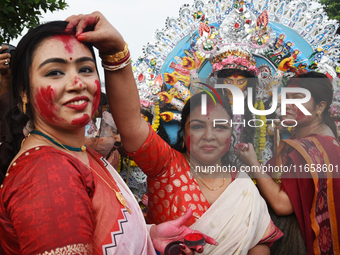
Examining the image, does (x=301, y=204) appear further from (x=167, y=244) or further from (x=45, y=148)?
(x=45, y=148)

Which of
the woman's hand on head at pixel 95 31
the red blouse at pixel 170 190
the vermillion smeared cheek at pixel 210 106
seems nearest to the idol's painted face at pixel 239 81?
the vermillion smeared cheek at pixel 210 106

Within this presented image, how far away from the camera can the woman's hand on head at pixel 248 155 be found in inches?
104

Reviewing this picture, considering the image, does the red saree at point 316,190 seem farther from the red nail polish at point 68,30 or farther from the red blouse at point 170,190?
the red nail polish at point 68,30

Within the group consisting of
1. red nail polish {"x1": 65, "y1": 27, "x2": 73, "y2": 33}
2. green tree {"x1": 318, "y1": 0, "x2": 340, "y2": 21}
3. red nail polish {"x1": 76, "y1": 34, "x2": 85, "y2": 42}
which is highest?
green tree {"x1": 318, "y1": 0, "x2": 340, "y2": 21}

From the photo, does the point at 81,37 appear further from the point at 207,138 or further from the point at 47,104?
the point at 207,138

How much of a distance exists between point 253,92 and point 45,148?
2191mm

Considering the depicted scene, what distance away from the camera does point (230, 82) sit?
283cm

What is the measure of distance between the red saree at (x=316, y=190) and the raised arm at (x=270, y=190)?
5cm

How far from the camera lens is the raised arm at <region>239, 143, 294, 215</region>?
8.16ft

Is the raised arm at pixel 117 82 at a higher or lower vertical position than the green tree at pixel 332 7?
lower

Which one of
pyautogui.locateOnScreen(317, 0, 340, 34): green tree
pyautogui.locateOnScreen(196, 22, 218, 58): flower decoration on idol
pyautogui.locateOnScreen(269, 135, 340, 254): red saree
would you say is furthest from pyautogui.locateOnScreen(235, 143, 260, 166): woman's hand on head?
pyautogui.locateOnScreen(317, 0, 340, 34): green tree

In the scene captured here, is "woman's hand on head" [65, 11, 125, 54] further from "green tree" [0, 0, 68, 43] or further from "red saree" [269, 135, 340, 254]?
"green tree" [0, 0, 68, 43]

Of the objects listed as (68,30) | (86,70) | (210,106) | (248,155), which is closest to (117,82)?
(86,70)

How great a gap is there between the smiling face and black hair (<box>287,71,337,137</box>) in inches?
35.2
